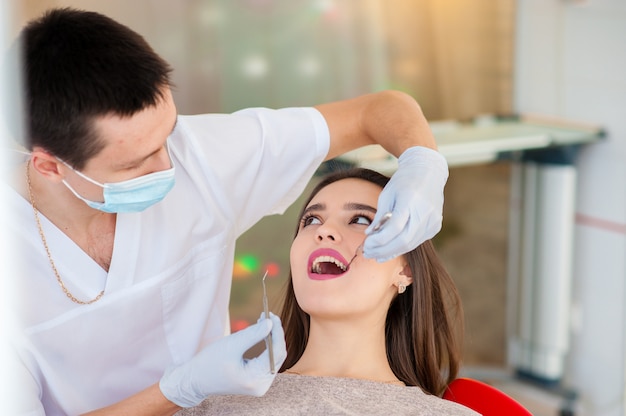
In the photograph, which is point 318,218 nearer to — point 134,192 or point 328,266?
point 328,266

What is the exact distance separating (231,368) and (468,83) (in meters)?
2.57

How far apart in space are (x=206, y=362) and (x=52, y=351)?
306 mm

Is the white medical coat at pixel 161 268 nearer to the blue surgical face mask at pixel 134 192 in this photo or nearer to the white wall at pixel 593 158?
the blue surgical face mask at pixel 134 192

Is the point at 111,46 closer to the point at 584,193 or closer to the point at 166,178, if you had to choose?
the point at 166,178

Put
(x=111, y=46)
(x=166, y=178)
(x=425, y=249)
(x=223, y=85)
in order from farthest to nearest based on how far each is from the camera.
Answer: (x=223, y=85)
(x=425, y=249)
(x=166, y=178)
(x=111, y=46)

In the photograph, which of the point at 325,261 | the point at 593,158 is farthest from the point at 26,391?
the point at 593,158

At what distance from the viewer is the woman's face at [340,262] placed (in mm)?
1596

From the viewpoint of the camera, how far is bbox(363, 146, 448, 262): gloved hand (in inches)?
53.5

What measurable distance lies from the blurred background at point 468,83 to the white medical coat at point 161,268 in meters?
1.31

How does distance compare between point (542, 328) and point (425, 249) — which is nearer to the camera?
point (425, 249)

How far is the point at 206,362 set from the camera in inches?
51.8

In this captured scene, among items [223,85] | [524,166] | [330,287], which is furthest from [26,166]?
[524,166]

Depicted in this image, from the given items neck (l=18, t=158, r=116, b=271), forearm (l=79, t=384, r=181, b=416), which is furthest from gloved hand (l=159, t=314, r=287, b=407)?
neck (l=18, t=158, r=116, b=271)

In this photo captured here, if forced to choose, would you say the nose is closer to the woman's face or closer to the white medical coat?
the woman's face
